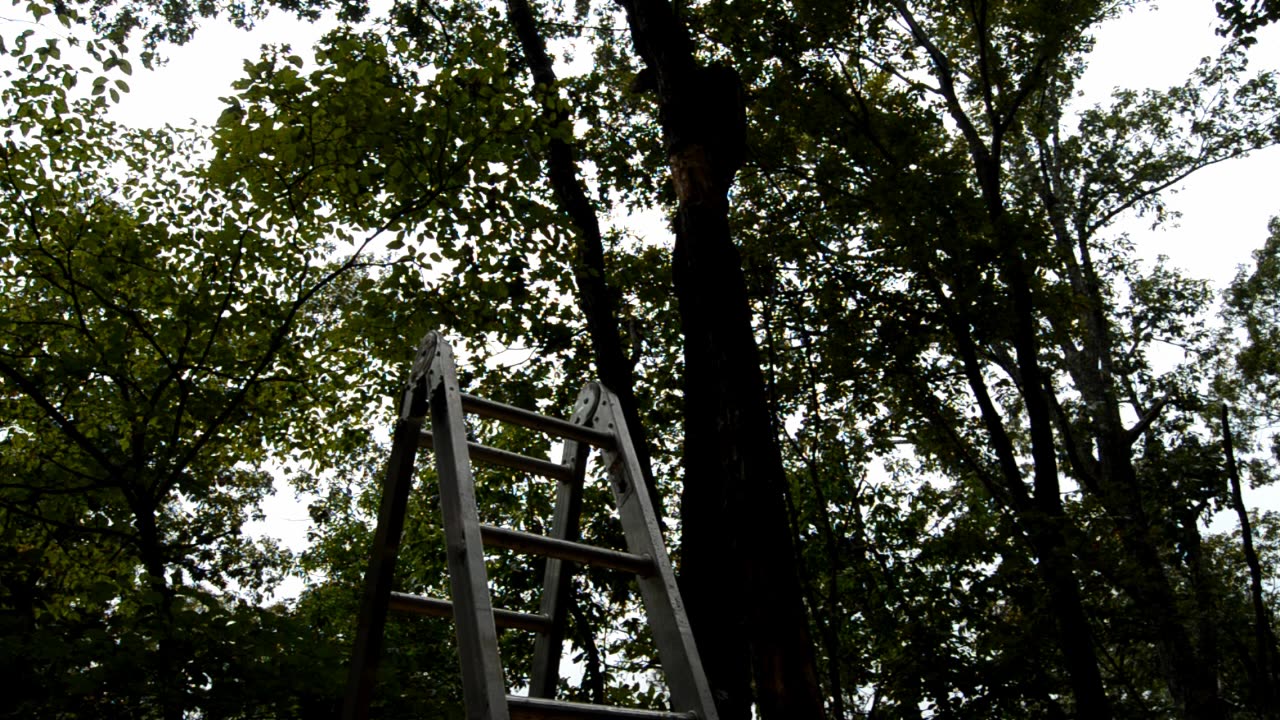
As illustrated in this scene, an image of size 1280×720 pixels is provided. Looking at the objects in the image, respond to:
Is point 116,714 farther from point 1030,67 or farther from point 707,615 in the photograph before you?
point 1030,67

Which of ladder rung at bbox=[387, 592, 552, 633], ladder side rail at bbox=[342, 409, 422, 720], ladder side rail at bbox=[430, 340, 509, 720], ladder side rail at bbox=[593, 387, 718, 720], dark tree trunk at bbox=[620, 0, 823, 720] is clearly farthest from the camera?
dark tree trunk at bbox=[620, 0, 823, 720]

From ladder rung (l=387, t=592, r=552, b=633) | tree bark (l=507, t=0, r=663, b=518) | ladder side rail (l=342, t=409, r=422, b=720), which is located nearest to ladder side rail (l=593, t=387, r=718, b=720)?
ladder rung (l=387, t=592, r=552, b=633)

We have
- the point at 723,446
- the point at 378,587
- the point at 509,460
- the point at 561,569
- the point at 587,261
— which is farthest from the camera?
the point at 587,261

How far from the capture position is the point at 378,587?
242 cm

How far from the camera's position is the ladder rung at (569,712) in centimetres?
175

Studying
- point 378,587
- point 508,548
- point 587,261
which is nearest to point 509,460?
point 508,548

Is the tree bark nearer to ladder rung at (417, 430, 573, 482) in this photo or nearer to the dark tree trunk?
the dark tree trunk

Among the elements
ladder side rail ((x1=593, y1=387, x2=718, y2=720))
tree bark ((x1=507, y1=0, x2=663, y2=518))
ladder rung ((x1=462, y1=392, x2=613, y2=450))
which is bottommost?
ladder side rail ((x1=593, y1=387, x2=718, y2=720))

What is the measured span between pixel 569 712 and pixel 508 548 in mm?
497

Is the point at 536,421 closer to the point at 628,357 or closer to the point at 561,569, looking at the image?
the point at 561,569

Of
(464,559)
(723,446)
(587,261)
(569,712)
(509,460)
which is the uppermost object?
(587,261)

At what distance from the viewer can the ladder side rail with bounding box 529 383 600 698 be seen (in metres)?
2.77

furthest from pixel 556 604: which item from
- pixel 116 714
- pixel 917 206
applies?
pixel 917 206

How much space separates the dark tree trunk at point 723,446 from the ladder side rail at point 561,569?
0.47m
